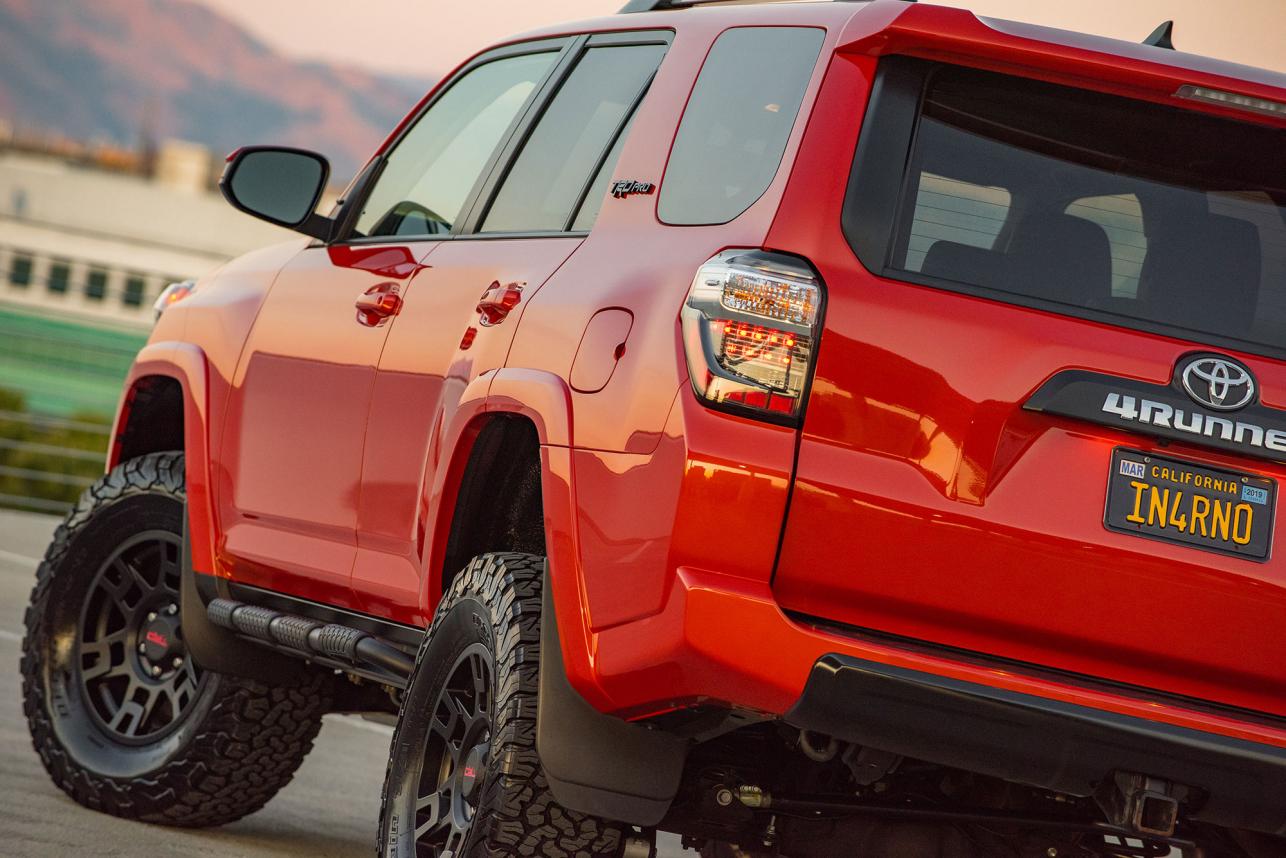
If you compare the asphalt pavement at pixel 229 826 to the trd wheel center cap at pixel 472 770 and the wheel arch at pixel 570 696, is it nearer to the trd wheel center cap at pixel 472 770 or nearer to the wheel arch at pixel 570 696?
the trd wheel center cap at pixel 472 770

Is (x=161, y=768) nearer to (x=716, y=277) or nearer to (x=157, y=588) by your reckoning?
(x=157, y=588)

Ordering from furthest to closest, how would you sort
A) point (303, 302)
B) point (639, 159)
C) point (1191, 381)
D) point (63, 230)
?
1. point (63, 230)
2. point (303, 302)
3. point (639, 159)
4. point (1191, 381)

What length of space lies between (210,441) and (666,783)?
242cm

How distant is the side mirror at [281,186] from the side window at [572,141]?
94 cm

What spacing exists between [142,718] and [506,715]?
8.28 ft

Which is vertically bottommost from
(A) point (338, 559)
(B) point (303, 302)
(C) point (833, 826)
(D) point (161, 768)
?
(D) point (161, 768)

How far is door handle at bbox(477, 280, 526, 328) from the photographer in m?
3.93

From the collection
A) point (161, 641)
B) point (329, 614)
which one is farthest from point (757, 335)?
point (161, 641)

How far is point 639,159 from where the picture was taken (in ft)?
12.4

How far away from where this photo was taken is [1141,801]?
120 inches

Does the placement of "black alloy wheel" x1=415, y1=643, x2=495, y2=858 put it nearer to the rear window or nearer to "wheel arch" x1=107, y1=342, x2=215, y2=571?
the rear window

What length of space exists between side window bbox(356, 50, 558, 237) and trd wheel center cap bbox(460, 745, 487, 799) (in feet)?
5.02

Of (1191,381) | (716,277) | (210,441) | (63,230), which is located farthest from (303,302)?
(63,230)

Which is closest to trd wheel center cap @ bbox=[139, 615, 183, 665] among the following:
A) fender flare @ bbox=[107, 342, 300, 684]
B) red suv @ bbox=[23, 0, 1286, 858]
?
fender flare @ bbox=[107, 342, 300, 684]
